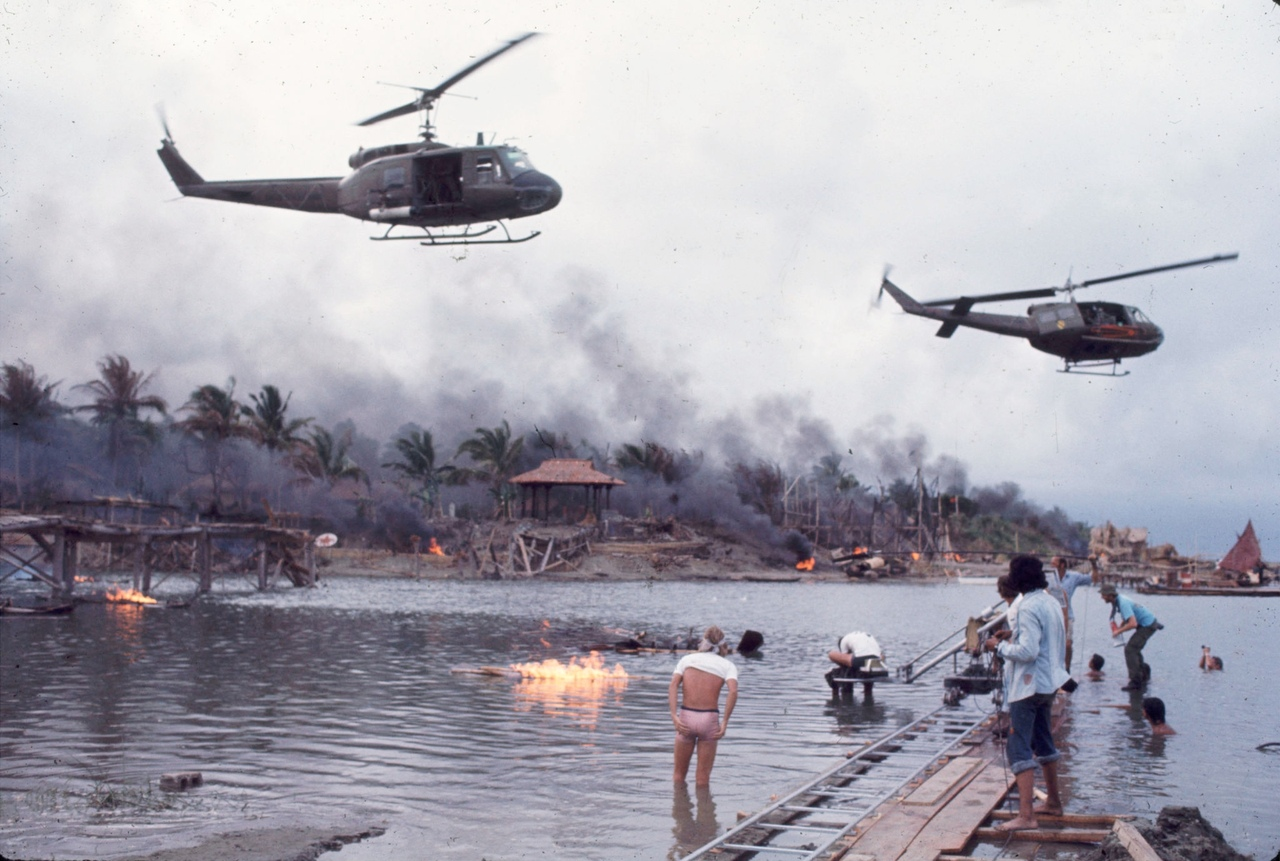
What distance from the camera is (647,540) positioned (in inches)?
4090

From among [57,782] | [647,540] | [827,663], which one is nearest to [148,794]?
[57,782]

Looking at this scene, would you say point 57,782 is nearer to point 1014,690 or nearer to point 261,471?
point 1014,690

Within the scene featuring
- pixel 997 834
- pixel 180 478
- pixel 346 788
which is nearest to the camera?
pixel 997 834

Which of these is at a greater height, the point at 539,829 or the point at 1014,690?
the point at 1014,690

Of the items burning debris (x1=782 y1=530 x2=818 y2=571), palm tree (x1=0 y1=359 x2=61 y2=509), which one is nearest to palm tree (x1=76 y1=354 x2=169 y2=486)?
palm tree (x1=0 y1=359 x2=61 y2=509)

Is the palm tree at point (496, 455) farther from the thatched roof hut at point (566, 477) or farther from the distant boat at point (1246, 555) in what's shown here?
the distant boat at point (1246, 555)

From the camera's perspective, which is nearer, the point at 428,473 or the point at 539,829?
the point at 539,829

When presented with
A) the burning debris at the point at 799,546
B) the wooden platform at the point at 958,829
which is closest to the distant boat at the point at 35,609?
the wooden platform at the point at 958,829

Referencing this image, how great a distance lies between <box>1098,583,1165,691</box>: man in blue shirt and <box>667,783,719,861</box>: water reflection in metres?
8.75

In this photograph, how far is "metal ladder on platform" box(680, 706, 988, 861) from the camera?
866 cm

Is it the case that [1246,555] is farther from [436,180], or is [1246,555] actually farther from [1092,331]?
[436,180]

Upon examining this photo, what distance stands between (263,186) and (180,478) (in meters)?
93.9

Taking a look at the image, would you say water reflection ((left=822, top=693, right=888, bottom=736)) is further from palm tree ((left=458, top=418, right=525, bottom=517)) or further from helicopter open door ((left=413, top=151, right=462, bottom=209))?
palm tree ((left=458, top=418, right=525, bottom=517))

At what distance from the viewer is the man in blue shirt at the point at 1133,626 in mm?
17938
